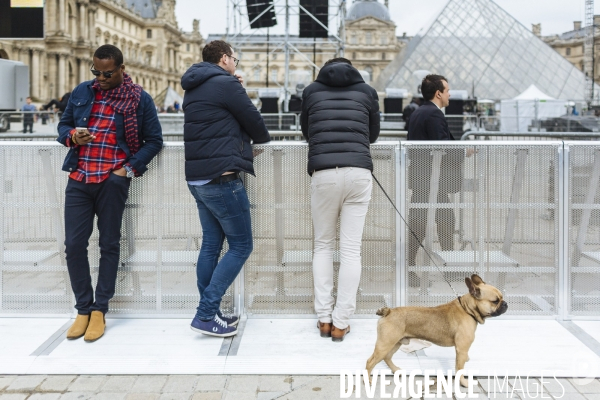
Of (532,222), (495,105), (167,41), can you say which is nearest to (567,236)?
(532,222)

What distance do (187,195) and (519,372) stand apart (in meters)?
2.30

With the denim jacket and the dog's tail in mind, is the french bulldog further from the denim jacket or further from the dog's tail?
the denim jacket

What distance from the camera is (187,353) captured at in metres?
3.86

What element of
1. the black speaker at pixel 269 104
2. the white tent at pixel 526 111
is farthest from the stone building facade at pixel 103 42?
the white tent at pixel 526 111

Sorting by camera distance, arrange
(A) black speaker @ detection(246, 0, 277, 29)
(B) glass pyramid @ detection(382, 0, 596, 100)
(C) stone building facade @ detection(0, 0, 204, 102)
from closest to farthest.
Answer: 1. (A) black speaker @ detection(246, 0, 277, 29)
2. (B) glass pyramid @ detection(382, 0, 596, 100)
3. (C) stone building facade @ detection(0, 0, 204, 102)

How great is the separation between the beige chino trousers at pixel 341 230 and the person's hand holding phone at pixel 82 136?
136cm

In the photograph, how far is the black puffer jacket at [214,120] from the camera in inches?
151

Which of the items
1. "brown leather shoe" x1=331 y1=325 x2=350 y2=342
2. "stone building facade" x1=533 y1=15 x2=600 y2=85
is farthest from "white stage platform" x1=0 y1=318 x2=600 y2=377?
"stone building facade" x1=533 y1=15 x2=600 y2=85

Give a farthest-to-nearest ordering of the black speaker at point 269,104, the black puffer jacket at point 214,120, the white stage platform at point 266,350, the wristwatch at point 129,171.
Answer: the black speaker at point 269,104, the wristwatch at point 129,171, the black puffer jacket at point 214,120, the white stage platform at point 266,350

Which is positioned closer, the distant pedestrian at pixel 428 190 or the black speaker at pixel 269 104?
the distant pedestrian at pixel 428 190

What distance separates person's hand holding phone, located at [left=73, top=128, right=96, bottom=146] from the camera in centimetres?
393

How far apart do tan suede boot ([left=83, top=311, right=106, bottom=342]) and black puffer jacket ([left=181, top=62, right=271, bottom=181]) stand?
1.09m

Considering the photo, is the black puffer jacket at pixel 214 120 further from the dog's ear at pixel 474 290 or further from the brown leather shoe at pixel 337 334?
the dog's ear at pixel 474 290

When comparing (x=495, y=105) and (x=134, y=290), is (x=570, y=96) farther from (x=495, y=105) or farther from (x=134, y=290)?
(x=134, y=290)
